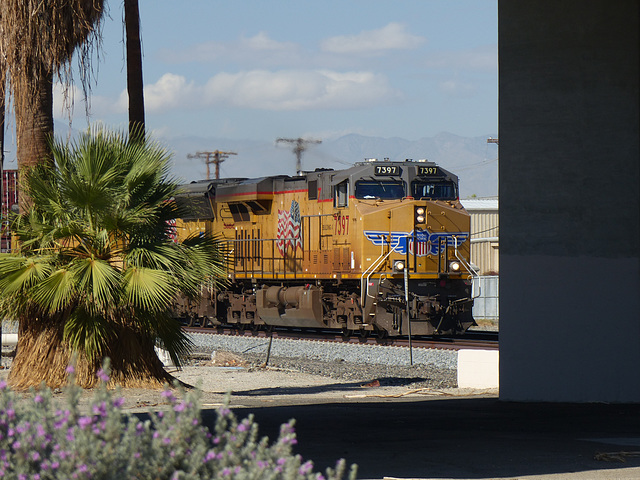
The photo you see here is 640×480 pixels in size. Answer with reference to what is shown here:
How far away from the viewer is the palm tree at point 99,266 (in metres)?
10.6

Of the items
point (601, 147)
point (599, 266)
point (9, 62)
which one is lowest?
point (599, 266)

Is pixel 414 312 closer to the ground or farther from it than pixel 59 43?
closer to the ground

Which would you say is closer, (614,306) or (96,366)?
Answer: (614,306)

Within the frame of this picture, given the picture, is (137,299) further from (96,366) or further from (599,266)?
(599,266)

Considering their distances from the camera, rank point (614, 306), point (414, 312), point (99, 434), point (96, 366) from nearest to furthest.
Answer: point (99, 434) < point (614, 306) < point (96, 366) < point (414, 312)

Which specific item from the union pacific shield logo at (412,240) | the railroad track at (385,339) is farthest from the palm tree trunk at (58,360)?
the union pacific shield logo at (412,240)

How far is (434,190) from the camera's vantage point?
21.8 meters

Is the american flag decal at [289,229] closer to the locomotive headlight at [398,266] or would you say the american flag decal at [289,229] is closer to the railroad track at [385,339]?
the railroad track at [385,339]

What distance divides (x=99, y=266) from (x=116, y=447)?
A: 7.26 meters

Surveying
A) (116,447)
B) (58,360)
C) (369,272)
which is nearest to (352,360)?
(369,272)

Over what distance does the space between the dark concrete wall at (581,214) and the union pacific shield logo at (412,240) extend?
33.7ft

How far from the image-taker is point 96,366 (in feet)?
37.4

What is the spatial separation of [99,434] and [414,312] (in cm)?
1775

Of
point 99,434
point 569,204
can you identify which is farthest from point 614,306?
point 99,434
